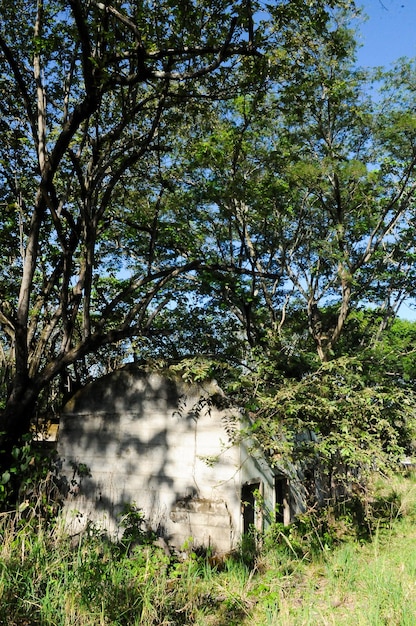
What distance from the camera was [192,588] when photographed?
558cm

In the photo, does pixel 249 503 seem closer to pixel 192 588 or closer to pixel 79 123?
pixel 192 588

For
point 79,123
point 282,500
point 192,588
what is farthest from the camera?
point 282,500

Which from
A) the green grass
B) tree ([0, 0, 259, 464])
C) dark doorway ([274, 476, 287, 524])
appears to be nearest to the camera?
the green grass

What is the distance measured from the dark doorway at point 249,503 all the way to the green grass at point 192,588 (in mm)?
966

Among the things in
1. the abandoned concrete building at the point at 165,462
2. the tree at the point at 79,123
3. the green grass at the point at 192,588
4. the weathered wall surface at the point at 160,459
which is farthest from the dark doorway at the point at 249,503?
the tree at the point at 79,123

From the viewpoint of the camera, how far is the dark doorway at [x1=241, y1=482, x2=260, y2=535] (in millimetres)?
8810

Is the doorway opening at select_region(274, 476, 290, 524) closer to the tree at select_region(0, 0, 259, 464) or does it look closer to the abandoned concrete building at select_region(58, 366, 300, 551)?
the abandoned concrete building at select_region(58, 366, 300, 551)

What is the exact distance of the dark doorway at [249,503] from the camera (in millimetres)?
8810

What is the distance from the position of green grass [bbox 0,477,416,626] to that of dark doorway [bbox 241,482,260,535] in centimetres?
97

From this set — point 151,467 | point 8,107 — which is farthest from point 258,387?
point 8,107

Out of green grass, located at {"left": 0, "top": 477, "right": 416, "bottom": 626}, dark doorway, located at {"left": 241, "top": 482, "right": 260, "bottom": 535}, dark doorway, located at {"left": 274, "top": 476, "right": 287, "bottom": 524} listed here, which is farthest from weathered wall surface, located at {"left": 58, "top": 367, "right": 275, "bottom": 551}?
green grass, located at {"left": 0, "top": 477, "right": 416, "bottom": 626}

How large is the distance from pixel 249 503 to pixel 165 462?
6.10ft

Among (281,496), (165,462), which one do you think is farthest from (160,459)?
(281,496)

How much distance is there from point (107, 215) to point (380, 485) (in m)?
11.4
